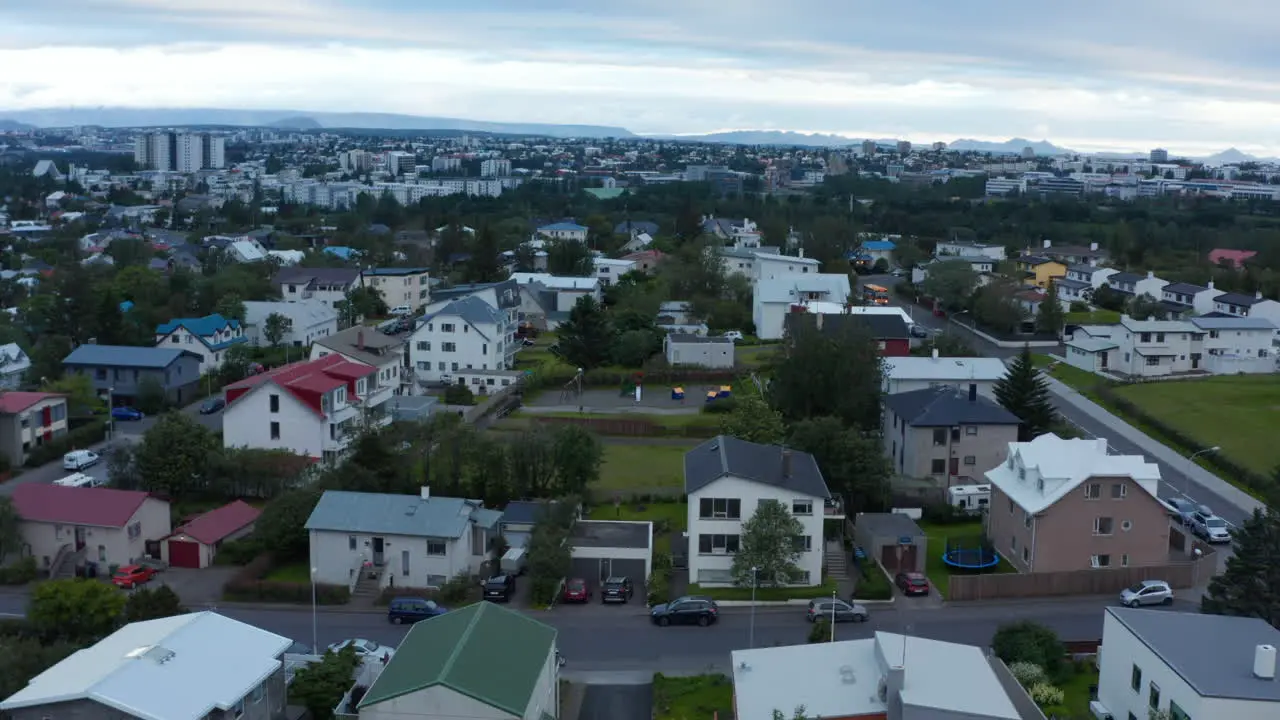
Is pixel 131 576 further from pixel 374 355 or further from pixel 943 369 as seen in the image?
pixel 943 369

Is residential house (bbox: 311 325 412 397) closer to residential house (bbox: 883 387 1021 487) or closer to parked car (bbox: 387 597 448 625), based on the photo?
parked car (bbox: 387 597 448 625)

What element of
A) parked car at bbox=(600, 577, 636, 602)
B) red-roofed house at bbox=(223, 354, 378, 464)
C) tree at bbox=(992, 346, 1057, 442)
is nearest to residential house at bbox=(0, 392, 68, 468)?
red-roofed house at bbox=(223, 354, 378, 464)

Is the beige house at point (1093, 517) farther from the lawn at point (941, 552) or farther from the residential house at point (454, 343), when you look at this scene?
the residential house at point (454, 343)

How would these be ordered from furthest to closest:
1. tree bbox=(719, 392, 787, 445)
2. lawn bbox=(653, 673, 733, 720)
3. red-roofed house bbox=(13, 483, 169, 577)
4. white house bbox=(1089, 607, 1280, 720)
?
tree bbox=(719, 392, 787, 445) < red-roofed house bbox=(13, 483, 169, 577) < lawn bbox=(653, 673, 733, 720) < white house bbox=(1089, 607, 1280, 720)

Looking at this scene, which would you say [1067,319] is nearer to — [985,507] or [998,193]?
[985,507]

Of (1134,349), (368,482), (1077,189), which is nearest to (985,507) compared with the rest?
(368,482)

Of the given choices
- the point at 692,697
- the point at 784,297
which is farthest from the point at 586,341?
the point at 692,697

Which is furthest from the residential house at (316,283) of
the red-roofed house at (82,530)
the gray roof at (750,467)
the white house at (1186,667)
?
the white house at (1186,667)
